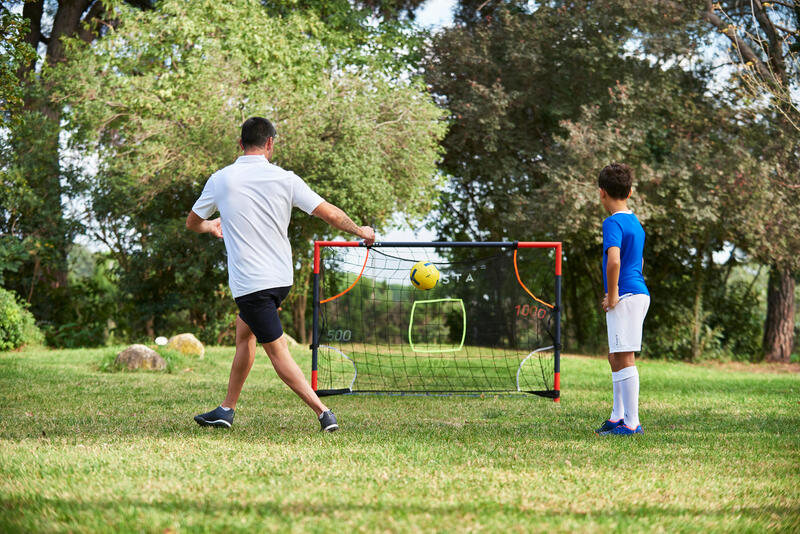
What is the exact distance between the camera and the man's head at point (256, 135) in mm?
4562

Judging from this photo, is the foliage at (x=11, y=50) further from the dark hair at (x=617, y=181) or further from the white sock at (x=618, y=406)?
the white sock at (x=618, y=406)

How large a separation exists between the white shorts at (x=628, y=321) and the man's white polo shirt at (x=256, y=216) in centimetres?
207

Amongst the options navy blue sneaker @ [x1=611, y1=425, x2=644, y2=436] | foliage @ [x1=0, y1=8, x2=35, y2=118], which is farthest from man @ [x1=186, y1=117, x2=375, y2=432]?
foliage @ [x1=0, y1=8, x2=35, y2=118]

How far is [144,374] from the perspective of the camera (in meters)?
8.76

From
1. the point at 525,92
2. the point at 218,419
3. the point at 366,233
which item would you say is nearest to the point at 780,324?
the point at 525,92

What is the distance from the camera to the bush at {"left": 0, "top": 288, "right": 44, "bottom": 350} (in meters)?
12.8

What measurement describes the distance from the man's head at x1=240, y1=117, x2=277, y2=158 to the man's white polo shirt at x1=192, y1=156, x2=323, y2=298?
0.32 ft

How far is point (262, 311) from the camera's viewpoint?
4.44m

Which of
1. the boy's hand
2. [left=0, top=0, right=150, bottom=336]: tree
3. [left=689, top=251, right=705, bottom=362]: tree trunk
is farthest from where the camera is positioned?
[left=689, top=251, right=705, bottom=362]: tree trunk

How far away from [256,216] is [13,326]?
10519 millimetres

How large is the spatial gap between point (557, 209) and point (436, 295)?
7.07 metres

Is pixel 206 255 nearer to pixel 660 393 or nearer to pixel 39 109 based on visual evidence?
pixel 39 109

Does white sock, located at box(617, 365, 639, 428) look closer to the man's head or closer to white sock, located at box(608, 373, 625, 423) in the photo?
white sock, located at box(608, 373, 625, 423)

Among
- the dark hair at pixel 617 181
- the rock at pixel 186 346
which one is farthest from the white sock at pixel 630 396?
the rock at pixel 186 346
